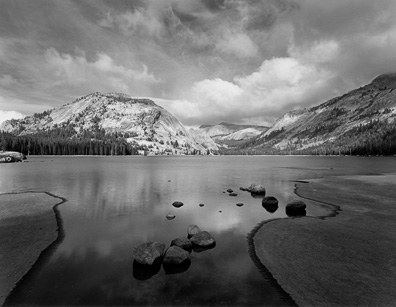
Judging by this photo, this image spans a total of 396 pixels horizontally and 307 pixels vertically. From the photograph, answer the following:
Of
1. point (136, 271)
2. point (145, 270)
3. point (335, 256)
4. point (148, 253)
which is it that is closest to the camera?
point (136, 271)

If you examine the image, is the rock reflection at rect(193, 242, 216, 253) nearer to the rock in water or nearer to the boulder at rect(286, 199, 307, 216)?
the rock in water

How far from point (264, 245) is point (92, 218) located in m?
23.1

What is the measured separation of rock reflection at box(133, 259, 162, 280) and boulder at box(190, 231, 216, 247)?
4868 millimetres

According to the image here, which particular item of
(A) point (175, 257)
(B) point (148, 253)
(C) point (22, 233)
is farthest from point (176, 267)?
(C) point (22, 233)

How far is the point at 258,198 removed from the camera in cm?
4775

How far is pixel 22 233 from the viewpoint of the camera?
26.1 meters

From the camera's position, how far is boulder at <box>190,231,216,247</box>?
75.9ft

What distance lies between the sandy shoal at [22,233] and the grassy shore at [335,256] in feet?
63.7

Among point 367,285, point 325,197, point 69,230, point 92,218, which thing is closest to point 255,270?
point 367,285

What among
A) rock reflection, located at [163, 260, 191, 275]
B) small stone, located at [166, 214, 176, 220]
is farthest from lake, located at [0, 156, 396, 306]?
small stone, located at [166, 214, 176, 220]

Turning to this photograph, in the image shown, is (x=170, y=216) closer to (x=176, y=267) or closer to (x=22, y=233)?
(x=176, y=267)

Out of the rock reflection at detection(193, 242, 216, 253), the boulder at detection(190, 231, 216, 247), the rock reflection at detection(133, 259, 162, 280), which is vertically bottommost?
the rock reflection at detection(193, 242, 216, 253)

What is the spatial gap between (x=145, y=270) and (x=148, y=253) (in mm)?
1386

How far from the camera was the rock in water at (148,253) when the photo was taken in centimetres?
1892
